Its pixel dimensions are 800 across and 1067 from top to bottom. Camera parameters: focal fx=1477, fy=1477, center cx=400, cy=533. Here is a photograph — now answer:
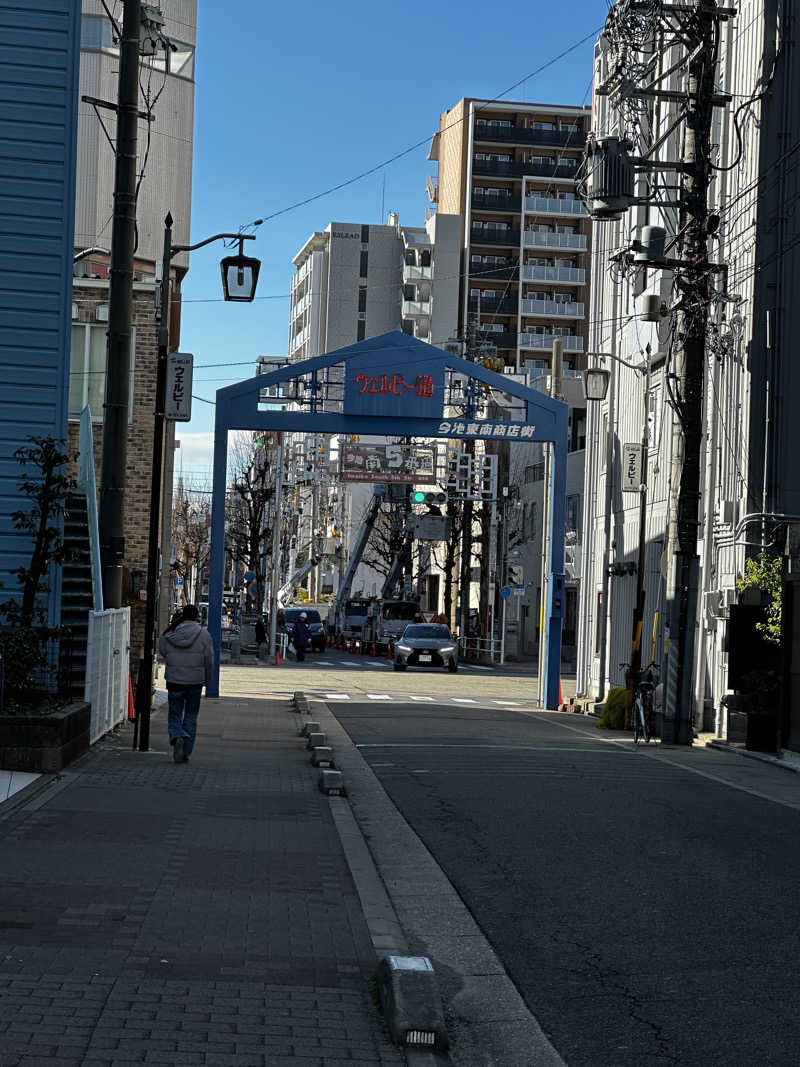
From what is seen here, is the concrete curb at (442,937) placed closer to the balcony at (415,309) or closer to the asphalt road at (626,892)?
the asphalt road at (626,892)

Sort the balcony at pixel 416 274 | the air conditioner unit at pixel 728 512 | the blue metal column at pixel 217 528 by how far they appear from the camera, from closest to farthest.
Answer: the air conditioner unit at pixel 728 512, the blue metal column at pixel 217 528, the balcony at pixel 416 274

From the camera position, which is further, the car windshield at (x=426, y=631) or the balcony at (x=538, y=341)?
the balcony at (x=538, y=341)

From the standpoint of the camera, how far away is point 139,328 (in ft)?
106

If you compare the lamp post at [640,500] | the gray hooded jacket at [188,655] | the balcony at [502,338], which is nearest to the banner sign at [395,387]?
the lamp post at [640,500]

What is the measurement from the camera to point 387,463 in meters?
42.9

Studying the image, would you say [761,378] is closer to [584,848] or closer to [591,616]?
[591,616]

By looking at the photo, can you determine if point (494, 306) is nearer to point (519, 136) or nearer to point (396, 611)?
point (519, 136)

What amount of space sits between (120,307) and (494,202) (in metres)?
76.1

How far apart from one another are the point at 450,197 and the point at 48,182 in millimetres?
78926

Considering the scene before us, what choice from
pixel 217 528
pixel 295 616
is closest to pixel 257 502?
pixel 295 616

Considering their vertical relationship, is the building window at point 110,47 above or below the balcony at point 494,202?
below

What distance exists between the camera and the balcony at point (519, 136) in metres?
91.4

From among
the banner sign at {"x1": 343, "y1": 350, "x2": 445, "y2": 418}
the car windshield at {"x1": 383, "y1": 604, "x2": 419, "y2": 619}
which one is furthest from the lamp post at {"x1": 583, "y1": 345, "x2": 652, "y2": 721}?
the car windshield at {"x1": 383, "y1": 604, "x2": 419, "y2": 619}

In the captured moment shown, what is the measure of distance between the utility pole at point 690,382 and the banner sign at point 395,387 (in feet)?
29.9
